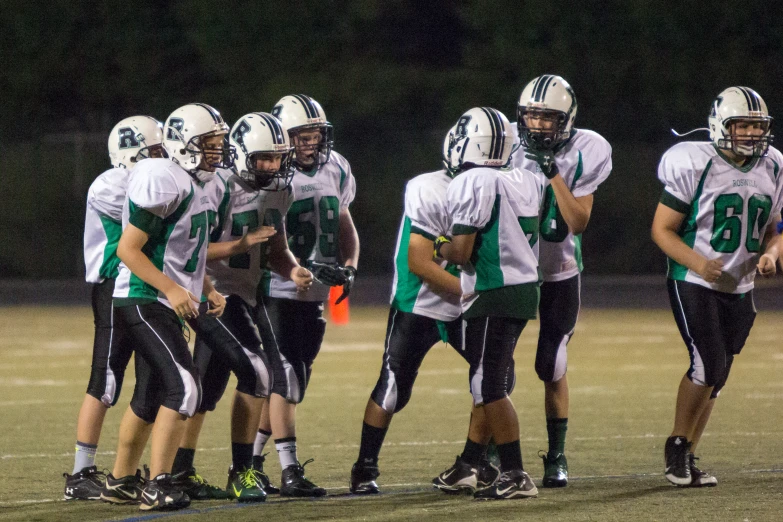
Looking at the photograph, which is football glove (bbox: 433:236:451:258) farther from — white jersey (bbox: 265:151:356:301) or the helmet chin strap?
the helmet chin strap

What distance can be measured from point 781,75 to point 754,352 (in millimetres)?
10337

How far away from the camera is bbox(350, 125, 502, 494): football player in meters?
5.84

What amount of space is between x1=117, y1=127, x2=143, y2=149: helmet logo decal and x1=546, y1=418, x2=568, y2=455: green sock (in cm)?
232

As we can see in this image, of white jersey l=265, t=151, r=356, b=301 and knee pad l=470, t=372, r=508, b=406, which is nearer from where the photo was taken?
knee pad l=470, t=372, r=508, b=406

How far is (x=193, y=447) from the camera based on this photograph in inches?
235

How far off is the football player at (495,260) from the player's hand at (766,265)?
1.06 m

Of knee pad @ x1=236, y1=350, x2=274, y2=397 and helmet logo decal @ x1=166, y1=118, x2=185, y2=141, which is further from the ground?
helmet logo decal @ x1=166, y1=118, x2=185, y2=141

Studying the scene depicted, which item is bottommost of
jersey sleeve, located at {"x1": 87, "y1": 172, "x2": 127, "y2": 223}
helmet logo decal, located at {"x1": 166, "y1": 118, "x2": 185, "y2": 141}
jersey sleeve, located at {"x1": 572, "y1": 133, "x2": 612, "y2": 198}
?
jersey sleeve, located at {"x1": 87, "y1": 172, "x2": 127, "y2": 223}

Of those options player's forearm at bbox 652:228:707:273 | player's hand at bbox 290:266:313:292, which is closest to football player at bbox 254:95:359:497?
player's hand at bbox 290:266:313:292

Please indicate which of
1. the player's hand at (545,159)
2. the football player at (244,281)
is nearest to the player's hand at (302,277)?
the football player at (244,281)

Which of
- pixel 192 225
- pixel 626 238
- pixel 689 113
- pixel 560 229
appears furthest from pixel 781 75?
pixel 192 225

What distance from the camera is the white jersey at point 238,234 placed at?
19.6ft

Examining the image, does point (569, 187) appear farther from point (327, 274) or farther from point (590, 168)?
point (327, 274)

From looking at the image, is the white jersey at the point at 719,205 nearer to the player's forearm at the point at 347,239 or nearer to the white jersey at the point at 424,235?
the white jersey at the point at 424,235
